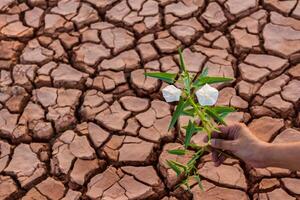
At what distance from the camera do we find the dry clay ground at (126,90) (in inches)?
110

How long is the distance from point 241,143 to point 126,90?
1228mm

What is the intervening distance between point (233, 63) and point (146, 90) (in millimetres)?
562

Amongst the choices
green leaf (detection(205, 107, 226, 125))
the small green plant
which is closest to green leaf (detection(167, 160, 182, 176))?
the small green plant

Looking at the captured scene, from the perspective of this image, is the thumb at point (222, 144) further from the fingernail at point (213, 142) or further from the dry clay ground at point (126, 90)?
the dry clay ground at point (126, 90)

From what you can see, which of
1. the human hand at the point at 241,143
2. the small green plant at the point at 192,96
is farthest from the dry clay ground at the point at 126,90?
the human hand at the point at 241,143

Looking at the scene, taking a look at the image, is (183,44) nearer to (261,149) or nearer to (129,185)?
(129,185)

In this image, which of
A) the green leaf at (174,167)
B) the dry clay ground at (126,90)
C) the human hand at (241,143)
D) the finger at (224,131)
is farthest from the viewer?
the dry clay ground at (126,90)

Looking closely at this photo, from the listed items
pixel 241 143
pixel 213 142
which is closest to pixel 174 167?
→ pixel 213 142

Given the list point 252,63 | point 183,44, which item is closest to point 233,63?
point 252,63

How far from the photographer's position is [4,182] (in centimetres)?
285

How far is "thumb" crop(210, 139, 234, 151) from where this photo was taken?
2176mm

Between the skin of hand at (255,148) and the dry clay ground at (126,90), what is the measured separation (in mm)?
557

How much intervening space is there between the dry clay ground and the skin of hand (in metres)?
0.56

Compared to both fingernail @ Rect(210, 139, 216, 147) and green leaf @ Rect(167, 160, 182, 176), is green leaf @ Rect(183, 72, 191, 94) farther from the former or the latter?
green leaf @ Rect(167, 160, 182, 176)
